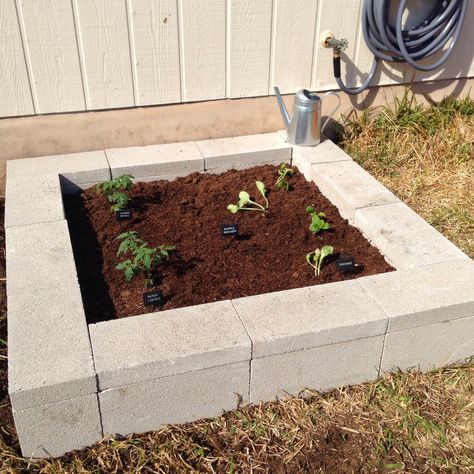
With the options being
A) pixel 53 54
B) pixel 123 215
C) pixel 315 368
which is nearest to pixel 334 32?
pixel 53 54

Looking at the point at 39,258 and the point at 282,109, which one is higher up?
the point at 282,109

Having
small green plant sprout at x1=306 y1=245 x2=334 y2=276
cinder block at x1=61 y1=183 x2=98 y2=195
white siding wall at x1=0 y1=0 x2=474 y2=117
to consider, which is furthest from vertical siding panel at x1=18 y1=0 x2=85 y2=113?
small green plant sprout at x1=306 y1=245 x2=334 y2=276

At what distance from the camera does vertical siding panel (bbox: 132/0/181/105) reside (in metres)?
3.27

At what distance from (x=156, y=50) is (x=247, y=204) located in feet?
3.59

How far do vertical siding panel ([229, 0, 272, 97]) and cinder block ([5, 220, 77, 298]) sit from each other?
1518 millimetres

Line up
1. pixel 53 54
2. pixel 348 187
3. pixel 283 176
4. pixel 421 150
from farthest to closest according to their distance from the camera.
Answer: pixel 421 150 → pixel 283 176 → pixel 53 54 → pixel 348 187

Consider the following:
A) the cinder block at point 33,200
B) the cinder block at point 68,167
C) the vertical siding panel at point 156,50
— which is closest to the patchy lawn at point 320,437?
the cinder block at point 33,200

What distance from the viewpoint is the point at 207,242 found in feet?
9.23

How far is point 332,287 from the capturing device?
2.35 m

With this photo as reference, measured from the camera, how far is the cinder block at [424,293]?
7.32 ft

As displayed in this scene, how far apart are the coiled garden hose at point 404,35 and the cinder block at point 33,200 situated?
1.92 m

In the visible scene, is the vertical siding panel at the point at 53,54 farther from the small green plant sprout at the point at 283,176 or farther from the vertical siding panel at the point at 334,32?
the vertical siding panel at the point at 334,32

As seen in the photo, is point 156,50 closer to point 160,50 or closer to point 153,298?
point 160,50

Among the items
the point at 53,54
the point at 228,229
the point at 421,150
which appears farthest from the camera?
the point at 421,150
